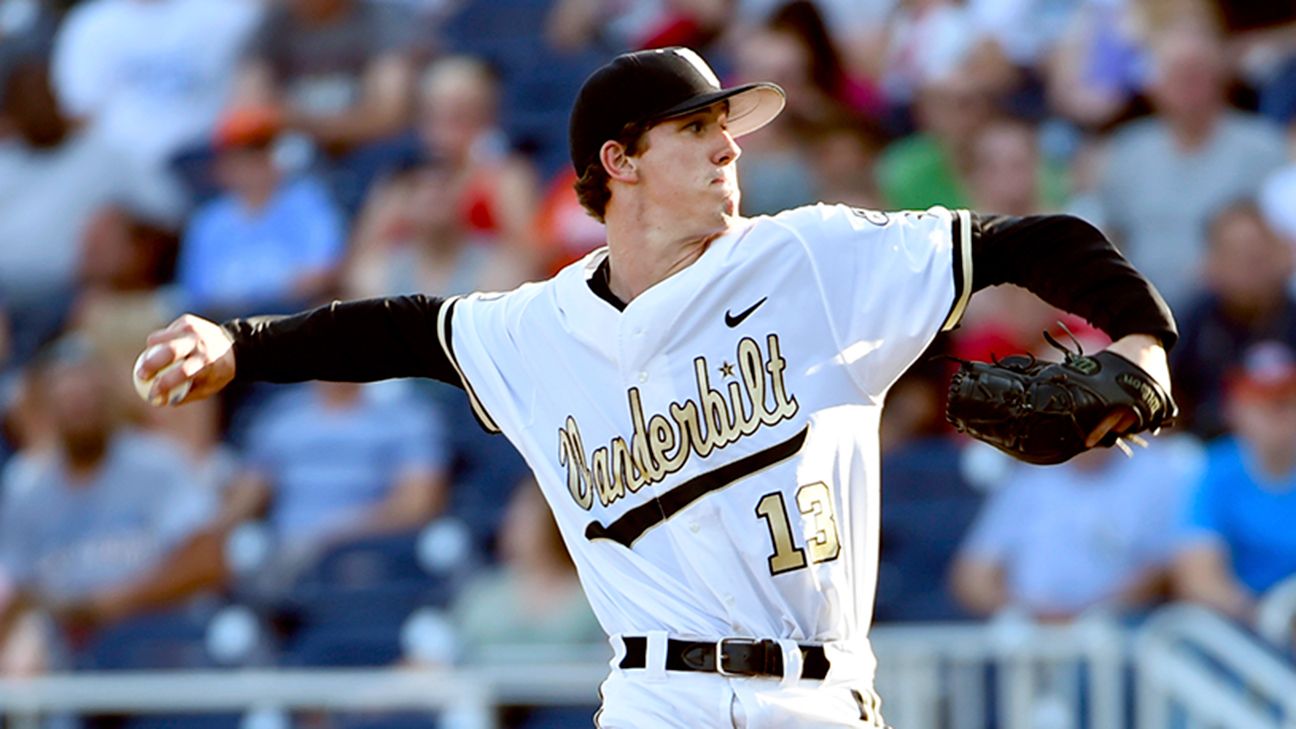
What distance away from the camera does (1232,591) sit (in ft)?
23.5

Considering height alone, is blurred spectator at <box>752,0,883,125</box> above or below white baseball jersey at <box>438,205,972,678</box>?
above

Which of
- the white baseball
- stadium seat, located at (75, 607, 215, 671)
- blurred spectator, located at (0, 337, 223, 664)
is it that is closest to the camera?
the white baseball

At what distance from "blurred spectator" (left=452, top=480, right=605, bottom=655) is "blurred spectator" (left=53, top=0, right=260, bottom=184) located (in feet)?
12.1

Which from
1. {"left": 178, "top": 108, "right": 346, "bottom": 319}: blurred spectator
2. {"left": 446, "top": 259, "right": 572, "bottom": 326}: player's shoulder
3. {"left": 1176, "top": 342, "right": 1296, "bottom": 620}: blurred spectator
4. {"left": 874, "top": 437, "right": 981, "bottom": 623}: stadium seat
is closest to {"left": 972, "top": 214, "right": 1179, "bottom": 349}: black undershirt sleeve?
{"left": 446, "top": 259, "right": 572, "bottom": 326}: player's shoulder

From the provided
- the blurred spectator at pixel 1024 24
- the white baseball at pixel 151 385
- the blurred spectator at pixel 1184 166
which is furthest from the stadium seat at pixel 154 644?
the white baseball at pixel 151 385

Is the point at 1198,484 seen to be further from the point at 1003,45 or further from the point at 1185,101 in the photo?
the point at 1003,45

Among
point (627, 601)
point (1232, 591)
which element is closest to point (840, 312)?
point (627, 601)

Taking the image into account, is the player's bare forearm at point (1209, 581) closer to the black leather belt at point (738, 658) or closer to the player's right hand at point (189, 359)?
the black leather belt at point (738, 658)

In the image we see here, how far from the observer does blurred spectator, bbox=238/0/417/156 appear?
10617mm

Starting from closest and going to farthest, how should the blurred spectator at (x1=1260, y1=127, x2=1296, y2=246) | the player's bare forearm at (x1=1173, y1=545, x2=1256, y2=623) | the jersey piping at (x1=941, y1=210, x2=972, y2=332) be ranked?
the jersey piping at (x1=941, y1=210, x2=972, y2=332) < the player's bare forearm at (x1=1173, y1=545, x2=1256, y2=623) < the blurred spectator at (x1=1260, y1=127, x2=1296, y2=246)

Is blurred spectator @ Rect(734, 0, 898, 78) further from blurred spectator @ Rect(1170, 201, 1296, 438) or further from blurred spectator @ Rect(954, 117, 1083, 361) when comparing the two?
blurred spectator @ Rect(1170, 201, 1296, 438)

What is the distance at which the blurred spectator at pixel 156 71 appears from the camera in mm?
11102

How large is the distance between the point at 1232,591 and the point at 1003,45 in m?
2.93

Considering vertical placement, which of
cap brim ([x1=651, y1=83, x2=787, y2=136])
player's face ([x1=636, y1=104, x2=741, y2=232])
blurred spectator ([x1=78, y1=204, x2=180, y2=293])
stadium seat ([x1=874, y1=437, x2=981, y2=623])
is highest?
blurred spectator ([x1=78, y1=204, x2=180, y2=293])
